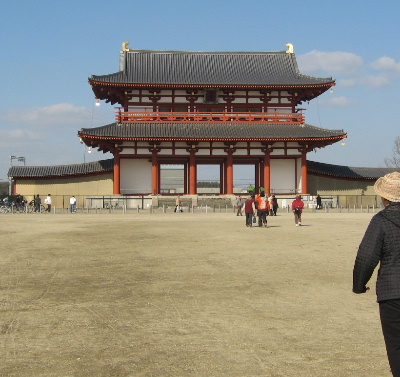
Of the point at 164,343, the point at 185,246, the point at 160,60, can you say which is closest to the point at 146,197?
the point at 160,60

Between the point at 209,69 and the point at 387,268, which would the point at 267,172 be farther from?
the point at 387,268

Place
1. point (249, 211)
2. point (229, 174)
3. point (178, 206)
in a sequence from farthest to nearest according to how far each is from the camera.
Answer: point (229, 174) < point (178, 206) < point (249, 211)

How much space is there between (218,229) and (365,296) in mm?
13289

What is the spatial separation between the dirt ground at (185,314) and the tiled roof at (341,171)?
30.4 metres

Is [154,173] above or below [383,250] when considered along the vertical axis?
above

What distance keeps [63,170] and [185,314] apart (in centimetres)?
3866

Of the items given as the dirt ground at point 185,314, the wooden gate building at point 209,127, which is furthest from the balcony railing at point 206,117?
the dirt ground at point 185,314

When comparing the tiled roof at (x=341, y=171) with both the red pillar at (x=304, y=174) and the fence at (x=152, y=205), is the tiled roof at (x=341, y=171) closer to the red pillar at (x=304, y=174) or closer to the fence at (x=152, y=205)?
the red pillar at (x=304, y=174)

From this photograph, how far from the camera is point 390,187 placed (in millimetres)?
4184

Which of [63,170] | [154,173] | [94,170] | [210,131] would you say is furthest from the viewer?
[63,170]

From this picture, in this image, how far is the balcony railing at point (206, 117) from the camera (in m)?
42.5

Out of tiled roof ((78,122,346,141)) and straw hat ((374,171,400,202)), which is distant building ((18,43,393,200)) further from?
straw hat ((374,171,400,202))

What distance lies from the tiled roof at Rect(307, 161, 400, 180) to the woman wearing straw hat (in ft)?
133

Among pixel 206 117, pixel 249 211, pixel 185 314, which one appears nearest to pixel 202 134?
pixel 206 117
